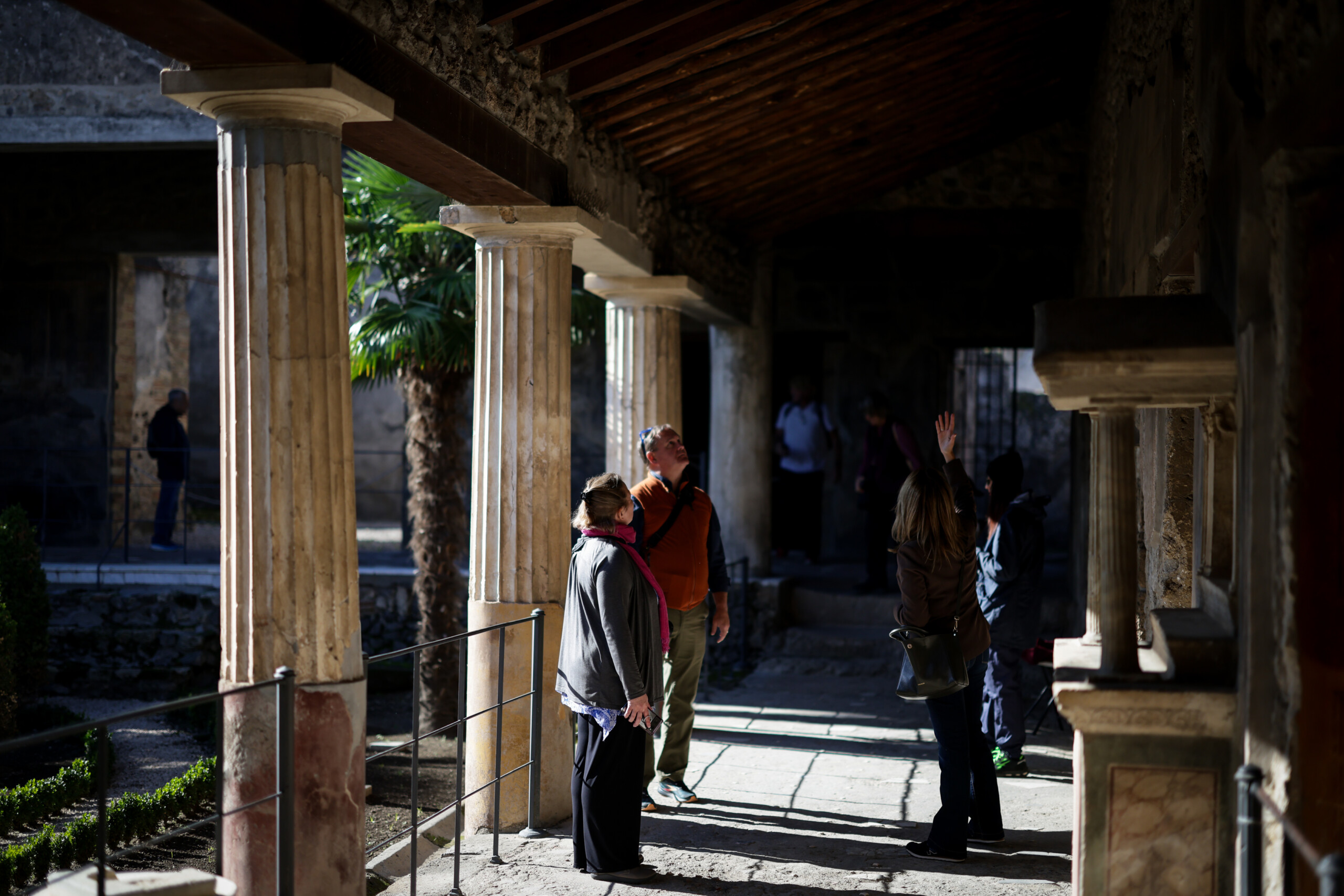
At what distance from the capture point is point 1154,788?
9.96 feet

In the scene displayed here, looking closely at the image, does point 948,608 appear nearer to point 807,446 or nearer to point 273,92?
point 273,92

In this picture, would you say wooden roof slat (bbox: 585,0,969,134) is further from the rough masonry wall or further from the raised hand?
the raised hand

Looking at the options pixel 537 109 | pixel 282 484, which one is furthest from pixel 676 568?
pixel 282 484

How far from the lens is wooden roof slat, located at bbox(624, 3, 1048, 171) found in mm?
6207

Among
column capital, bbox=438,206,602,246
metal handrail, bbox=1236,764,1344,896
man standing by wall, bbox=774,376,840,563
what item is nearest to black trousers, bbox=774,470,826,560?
man standing by wall, bbox=774,376,840,563

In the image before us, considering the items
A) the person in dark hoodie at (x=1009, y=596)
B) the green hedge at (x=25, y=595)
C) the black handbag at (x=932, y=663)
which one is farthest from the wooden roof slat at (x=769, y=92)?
the green hedge at (x=25, y=595)

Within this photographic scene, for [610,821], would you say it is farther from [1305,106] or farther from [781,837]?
[1305,106]

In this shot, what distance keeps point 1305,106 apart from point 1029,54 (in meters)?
5.27

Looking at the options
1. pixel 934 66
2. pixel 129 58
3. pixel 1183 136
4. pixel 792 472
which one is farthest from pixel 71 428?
pixel 1183 136

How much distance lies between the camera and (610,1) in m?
4.46

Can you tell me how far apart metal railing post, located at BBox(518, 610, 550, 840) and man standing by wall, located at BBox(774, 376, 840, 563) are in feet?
20.1

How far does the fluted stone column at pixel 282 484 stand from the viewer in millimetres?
3396

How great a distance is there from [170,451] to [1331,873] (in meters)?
11.6

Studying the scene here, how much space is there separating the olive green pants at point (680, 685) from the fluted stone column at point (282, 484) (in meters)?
1.96
